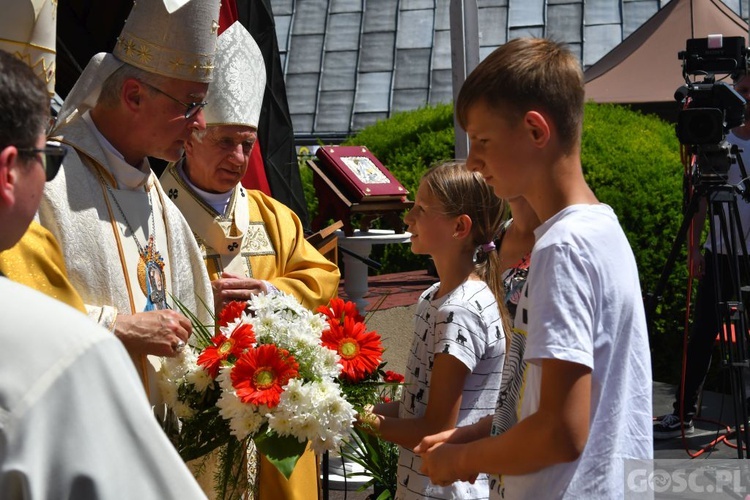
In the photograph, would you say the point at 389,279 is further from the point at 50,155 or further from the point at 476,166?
the point at 50,155

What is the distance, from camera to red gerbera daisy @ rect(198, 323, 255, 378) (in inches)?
94.3

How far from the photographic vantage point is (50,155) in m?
1.24

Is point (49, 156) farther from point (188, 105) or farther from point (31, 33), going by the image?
point (188, 105)

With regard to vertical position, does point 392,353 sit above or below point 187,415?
below

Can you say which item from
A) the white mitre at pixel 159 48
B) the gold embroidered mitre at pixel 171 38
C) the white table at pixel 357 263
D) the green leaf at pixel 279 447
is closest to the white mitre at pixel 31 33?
the white mitre at pixel 159 48

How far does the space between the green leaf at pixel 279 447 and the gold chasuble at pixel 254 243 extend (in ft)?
4.48

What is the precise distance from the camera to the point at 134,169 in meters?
2.97

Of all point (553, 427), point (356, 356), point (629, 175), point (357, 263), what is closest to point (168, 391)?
point (356, 356)

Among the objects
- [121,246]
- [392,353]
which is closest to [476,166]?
[121,246]

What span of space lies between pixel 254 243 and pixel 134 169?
3.04 ft

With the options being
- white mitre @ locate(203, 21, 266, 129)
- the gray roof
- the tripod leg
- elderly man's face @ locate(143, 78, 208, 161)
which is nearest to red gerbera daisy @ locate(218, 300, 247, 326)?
elderly man's face @ locate(143, 78, 208, 161)

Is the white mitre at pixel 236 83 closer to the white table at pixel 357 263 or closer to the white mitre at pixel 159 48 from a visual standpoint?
the white mitre at pixel 159 48

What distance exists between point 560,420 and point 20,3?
1.89m

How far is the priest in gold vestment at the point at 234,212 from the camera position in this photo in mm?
3699
